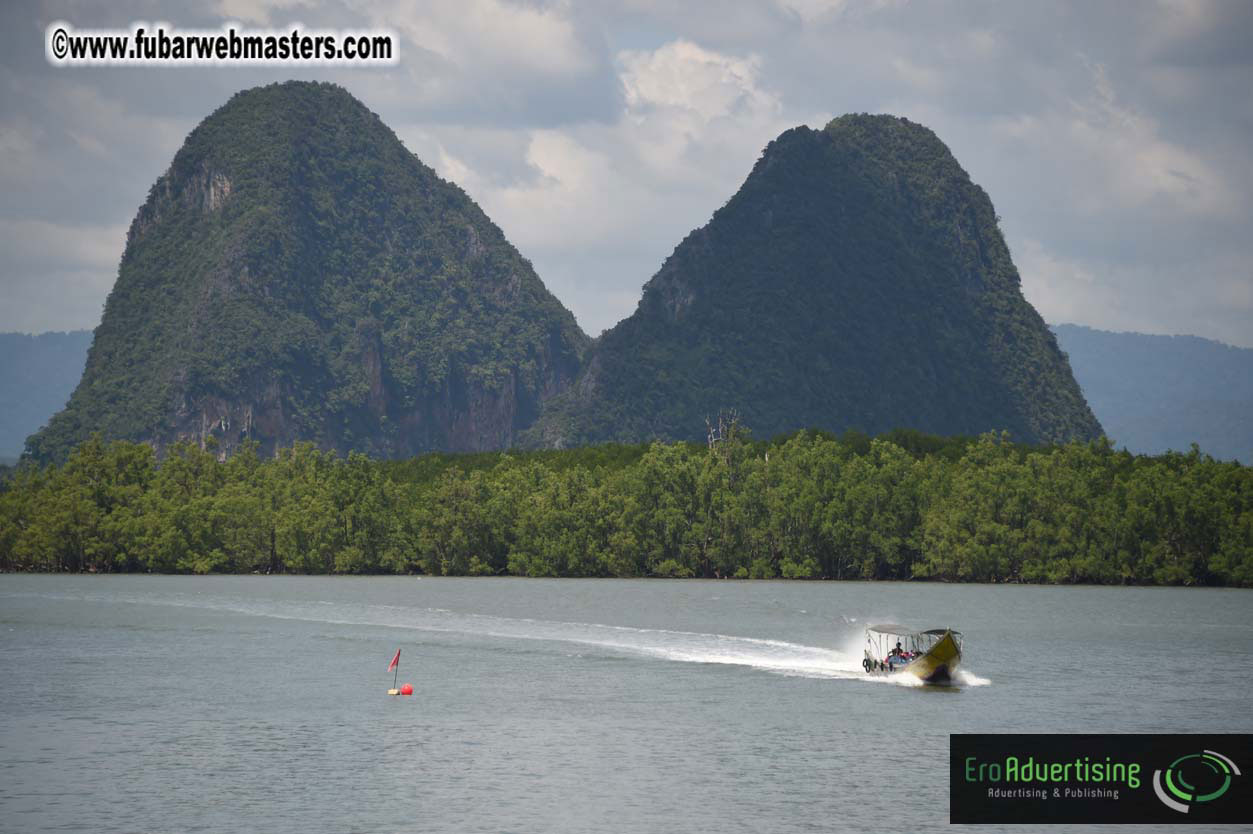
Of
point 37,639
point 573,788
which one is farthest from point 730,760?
point 37,639

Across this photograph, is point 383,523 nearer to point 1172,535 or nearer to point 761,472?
point 761,472

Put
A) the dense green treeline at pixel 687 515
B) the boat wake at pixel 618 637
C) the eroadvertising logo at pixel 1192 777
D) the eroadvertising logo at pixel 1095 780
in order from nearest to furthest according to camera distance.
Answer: the eroadvertising logo at pixel 1095 780
the eroadvertising logo at pixel 1192 777
the boat wake at pixel 618 637
the dense green treeline at pixel 687 515

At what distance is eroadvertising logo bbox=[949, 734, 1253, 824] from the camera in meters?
33.3

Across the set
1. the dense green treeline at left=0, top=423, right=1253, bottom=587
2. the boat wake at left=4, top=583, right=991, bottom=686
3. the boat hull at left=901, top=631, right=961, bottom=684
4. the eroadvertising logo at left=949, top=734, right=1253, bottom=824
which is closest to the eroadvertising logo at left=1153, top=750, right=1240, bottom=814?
the eroadvertising logo at left=949, top=734, right=1253, bottom=824

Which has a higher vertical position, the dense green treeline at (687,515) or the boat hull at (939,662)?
the dense green treeline at (687,515)

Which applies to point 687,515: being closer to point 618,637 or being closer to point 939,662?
point 618,637

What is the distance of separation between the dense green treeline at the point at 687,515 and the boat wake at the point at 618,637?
36283 mm

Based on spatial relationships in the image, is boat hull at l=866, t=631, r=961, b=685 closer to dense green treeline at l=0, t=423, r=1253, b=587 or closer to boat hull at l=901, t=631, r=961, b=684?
boat hull at l=901, t=631, r=961, b=684

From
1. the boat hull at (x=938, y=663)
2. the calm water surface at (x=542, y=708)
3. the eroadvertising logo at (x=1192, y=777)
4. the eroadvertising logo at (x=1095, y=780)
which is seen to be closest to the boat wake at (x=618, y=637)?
the calm water surface at (x=542, y=708)

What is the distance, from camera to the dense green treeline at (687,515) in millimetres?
119875

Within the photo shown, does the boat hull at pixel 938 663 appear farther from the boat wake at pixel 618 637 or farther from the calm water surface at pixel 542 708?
the calm water surface at pixel 542 708

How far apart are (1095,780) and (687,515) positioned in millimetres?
99378

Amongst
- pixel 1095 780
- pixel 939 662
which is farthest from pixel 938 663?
pixel 1095 780

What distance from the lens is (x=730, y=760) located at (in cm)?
4578
